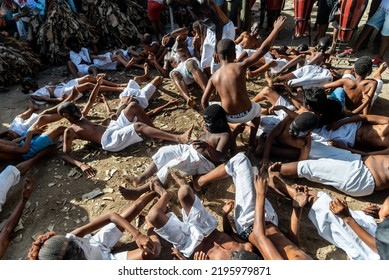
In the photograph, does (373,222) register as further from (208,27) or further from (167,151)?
(208,27)

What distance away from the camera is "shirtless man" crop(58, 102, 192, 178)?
11.9ft

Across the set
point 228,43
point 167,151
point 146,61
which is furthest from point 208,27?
point 167,151

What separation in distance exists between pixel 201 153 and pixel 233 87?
2.59 ft

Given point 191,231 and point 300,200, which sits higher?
point 300,200

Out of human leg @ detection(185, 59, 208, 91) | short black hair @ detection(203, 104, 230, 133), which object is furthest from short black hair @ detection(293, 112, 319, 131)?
human leg @ detection(185, 59, 208, 91)

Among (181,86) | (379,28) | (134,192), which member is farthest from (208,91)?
(379,28)

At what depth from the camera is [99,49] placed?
22.4ft

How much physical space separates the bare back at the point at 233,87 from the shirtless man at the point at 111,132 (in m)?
Answer: 0.56

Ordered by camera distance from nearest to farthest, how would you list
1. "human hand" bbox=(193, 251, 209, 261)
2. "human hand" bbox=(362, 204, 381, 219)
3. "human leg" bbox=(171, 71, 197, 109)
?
"human hand" bbox=(193, 251, 209, 261) → "human hand" bbox=(362, 204, 381, 219) → "human leg" bbox=(171, 71, 197, 109)

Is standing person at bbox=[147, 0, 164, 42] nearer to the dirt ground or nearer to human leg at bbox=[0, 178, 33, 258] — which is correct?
the dirt ground

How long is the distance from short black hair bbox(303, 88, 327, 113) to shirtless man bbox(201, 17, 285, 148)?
55 cm

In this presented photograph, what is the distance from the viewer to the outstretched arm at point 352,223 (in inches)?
89.1

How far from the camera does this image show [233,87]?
329 cm

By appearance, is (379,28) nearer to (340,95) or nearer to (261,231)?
(340,95)
